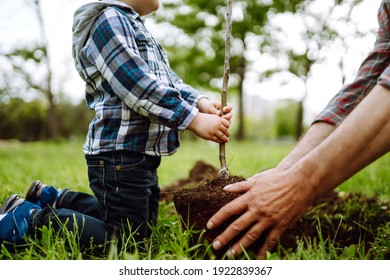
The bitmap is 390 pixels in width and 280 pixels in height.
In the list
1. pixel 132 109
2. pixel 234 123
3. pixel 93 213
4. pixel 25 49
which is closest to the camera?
pixel 132 109

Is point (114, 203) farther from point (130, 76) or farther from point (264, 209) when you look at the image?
point (264, 209)

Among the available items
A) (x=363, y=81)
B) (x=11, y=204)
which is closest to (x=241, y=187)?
(x=363, y=81)

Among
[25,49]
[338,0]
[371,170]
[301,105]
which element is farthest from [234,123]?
[371,170]

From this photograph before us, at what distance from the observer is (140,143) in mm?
2025

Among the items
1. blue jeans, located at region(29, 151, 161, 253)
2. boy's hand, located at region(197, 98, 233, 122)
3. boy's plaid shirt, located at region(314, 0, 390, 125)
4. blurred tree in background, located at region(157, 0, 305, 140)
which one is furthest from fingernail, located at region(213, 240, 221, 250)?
blurred tree in background, located at region(157, 0, 305, 140)

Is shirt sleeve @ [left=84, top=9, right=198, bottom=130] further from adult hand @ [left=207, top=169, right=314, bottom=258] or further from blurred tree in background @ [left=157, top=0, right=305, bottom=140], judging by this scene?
blurred tree in background @ [left=157, top=0, right=305, bottom=140]

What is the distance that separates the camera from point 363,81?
2.04m

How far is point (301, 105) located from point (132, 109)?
1429 centimetres

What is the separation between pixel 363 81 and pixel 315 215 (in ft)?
3.50

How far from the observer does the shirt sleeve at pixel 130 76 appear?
1850 millimetres

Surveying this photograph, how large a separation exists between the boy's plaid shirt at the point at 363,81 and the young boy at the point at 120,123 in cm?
58

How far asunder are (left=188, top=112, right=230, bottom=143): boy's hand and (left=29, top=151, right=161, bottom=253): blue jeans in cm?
38
